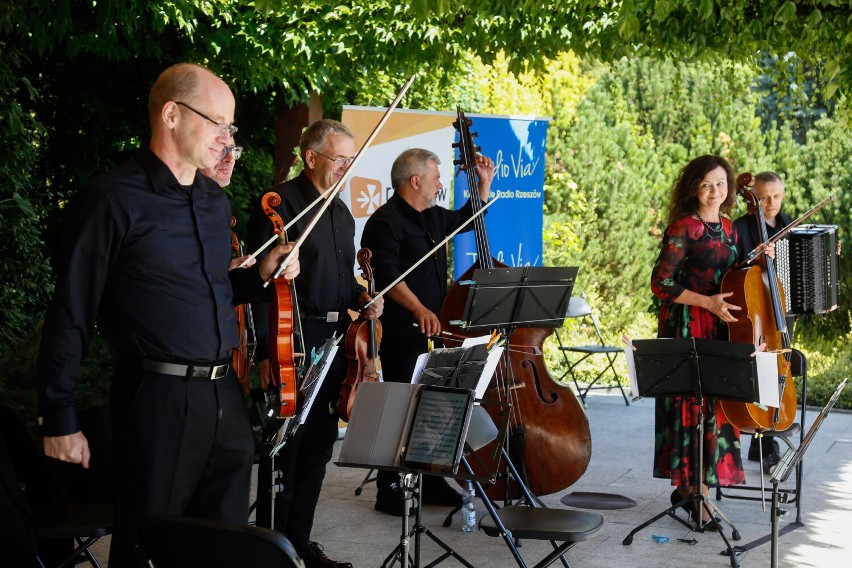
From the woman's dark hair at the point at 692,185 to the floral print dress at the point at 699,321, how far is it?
A: 8cm

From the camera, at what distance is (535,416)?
4.96 meters

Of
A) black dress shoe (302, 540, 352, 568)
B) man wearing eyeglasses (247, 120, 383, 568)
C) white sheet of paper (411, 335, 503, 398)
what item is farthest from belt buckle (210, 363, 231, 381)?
black dress shoe (302, 540, 352, 568)

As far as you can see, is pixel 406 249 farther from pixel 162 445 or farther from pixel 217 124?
pixel 162 445

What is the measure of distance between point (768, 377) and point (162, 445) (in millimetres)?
2722

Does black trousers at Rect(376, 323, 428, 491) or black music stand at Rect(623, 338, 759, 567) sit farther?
black trousers at Rect(376, 323, 428, 491)

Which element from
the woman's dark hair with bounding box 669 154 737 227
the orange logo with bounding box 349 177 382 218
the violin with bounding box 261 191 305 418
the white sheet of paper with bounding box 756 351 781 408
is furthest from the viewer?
the orange logo with bounding box 349 177 382 218

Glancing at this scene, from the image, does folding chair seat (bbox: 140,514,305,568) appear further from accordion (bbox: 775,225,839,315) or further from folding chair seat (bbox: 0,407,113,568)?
accordion (bbox: 775,225,839,315)

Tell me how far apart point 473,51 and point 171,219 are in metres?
5.63

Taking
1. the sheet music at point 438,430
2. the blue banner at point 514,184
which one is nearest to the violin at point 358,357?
the sheet music at point 438,430

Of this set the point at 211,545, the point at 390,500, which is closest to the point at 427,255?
the point at 390,500

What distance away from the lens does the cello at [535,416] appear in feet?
16.2

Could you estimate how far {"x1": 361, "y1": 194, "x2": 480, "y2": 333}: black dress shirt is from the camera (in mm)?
4957

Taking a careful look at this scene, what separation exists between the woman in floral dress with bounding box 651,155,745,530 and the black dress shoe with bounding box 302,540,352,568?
1.79 metres

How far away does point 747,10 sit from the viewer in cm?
727
